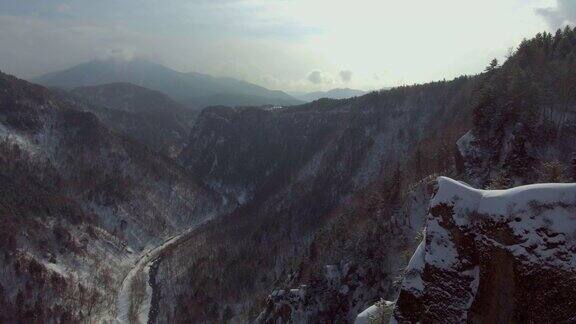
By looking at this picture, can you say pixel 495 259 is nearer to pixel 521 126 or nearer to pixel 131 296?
pixel 521 126

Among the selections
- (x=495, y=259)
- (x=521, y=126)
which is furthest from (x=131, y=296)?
(x=495, y=259)

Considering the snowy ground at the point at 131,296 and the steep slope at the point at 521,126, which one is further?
the snowy ground at the point at 131,296

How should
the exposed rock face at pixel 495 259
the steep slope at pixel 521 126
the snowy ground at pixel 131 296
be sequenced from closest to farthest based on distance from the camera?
the exposed rock face at pixel 495 259 < the steep slope at pixel 521 126 < the snowy ground at pixel 131 296

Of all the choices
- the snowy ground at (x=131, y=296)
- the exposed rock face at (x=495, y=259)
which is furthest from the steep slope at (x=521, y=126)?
the snowy ground at (x=131, y=296)

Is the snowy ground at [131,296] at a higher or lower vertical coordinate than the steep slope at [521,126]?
lower

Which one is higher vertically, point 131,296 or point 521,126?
point 521,126

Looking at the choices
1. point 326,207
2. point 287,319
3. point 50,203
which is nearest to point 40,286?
point 50,203

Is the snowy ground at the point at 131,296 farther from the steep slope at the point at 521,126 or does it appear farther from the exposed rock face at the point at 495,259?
the exposed rock face at the point at 495,259

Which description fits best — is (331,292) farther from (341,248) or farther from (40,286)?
(40,286)
